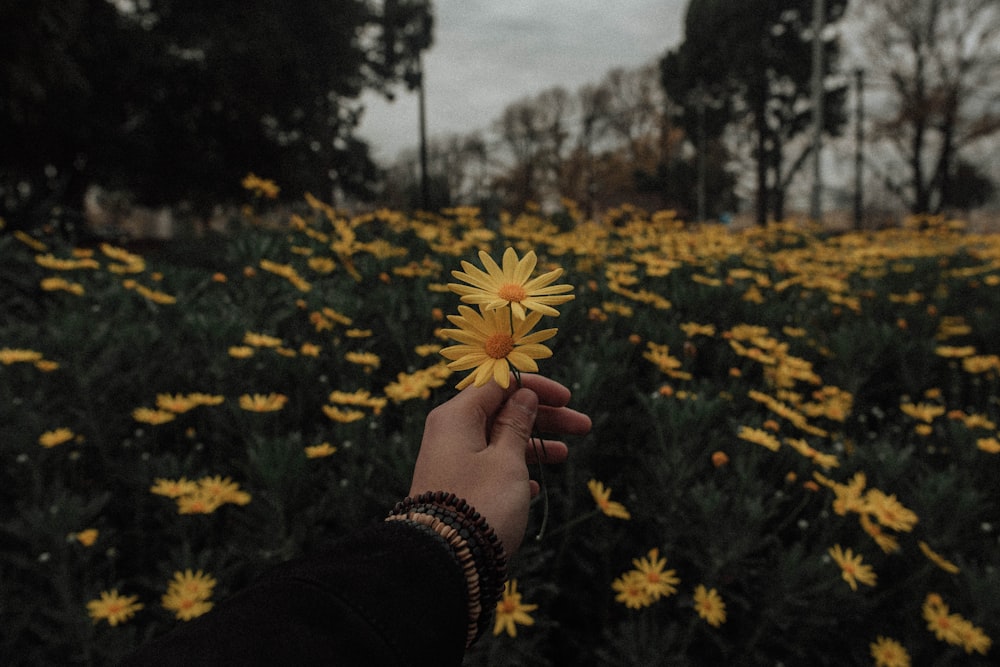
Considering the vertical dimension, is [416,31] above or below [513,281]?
above

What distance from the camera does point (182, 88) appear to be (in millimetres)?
12016

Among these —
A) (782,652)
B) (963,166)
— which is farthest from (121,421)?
(963,166)

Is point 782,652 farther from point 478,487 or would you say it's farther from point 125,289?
point 125,289

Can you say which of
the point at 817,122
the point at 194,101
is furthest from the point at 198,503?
the point at 817,122

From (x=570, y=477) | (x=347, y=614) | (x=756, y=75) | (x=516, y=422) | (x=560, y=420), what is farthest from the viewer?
(x=756, y=75)

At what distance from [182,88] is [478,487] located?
45.3ft

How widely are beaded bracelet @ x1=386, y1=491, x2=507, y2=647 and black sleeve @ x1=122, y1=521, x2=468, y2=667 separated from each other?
0.02m

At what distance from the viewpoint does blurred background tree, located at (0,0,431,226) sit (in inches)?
421

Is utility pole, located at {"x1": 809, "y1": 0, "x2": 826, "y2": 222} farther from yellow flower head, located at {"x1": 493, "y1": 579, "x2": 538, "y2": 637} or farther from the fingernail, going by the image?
the fingernail

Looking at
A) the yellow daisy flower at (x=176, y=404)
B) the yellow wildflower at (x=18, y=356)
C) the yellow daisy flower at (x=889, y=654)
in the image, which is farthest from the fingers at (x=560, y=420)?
the yellow wildflower at (x=18, y=356)

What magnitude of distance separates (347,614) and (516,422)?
1.19 ft

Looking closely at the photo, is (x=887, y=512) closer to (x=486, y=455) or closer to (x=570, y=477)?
(x=570, y=477)

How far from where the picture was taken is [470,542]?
79cm

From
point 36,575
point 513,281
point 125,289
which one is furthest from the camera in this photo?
point 125,289
